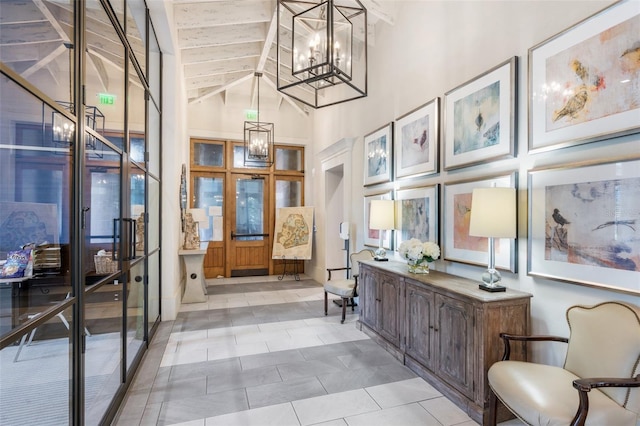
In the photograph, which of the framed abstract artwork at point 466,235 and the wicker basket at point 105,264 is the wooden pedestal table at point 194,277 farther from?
the framed abstract artwork at point 466,235

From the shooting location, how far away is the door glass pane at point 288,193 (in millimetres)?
8414

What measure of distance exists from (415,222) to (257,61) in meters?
4.90

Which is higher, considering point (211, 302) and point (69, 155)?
point (69, 155)

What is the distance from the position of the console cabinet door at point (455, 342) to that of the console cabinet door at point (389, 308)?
0.66m

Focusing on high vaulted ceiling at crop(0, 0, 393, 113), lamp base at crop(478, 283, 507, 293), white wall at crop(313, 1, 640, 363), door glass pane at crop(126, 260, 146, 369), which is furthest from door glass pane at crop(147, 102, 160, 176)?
lamp base at crop(478, 283, 507, 293)

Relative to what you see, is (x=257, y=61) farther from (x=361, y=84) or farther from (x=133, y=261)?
(x=133, y=261)

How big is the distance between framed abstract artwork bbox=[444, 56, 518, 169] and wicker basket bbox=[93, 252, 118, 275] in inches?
124

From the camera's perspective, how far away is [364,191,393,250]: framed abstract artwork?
178 inches

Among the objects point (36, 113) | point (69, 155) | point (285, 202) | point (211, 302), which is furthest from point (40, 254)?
point (285, 202)

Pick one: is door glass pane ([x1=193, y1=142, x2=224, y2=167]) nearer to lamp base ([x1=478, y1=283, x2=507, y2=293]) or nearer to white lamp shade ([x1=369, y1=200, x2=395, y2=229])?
white lamp shade ([x1=369, y1=200, x2=395, y2=229])

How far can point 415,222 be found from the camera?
3912 millimetres

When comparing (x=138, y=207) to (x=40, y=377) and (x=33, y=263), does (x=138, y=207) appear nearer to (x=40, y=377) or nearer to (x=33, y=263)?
(x=40, y=377)

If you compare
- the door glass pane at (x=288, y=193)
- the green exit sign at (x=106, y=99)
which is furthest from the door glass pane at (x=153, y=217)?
the door glass pane at (x=288, y=193)

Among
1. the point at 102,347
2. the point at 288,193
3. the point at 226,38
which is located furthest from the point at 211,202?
the point at 102,347
